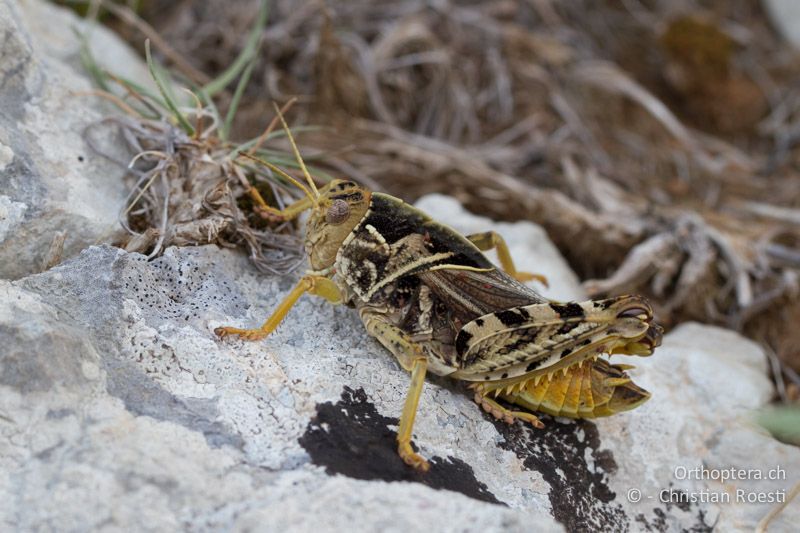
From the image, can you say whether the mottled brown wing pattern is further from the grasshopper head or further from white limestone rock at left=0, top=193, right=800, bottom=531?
the grasshopper head

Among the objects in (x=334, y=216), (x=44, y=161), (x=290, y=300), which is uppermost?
(x=44, y=161)

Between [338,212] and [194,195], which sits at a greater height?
[338,212]

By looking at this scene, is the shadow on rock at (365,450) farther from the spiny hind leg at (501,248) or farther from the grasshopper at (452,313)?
the spiny hind leg at (501,248)

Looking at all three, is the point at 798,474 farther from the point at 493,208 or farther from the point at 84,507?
the point at 84,507

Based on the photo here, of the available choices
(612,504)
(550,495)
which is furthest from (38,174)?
(612,504)

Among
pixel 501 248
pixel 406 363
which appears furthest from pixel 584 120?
pixel 406 363

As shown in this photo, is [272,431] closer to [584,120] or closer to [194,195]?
[194,195]

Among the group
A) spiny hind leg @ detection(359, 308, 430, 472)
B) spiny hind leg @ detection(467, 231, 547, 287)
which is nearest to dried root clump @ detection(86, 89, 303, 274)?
spiny hind leg @ detection(359, 308, 430, 472)

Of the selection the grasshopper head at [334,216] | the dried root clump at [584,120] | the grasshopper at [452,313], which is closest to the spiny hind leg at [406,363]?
the grasshopper at [452,313]
